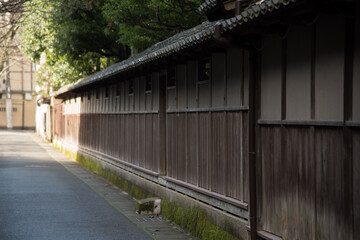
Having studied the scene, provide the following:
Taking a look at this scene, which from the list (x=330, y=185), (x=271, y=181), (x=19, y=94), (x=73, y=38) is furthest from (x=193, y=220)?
(x=19, y=94)

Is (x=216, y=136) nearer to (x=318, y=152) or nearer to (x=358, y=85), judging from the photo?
(x=318, y=152)

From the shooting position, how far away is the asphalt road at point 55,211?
1126 centimetres

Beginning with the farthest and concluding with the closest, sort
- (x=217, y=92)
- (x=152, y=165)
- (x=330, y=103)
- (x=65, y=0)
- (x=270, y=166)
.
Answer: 1. (x=65, y=0)
2. (x=152, y=165)
3. (x=217, y=92)
4. (x=270, y=166)
5. (x=330, y=103)

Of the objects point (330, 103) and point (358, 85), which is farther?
point (330, 103)

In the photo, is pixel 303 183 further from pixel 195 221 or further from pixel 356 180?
pixel 195 221

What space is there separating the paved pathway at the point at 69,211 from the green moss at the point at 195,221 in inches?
8.4

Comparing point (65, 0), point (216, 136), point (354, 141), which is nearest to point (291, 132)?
point (354, 141)

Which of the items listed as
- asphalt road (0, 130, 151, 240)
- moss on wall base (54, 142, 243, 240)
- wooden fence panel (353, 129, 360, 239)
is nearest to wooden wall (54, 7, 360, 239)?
wooden fence panel (353, 129, 360, 239)

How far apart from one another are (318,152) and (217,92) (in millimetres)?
3911

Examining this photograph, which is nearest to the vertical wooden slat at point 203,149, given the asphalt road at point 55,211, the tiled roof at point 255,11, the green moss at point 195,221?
the green moss at point 195,221

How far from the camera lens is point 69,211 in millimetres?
13945

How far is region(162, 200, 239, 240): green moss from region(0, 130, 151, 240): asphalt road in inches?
36.2

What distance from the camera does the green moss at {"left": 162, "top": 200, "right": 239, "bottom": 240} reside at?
32.5ft

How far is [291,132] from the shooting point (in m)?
7.66
